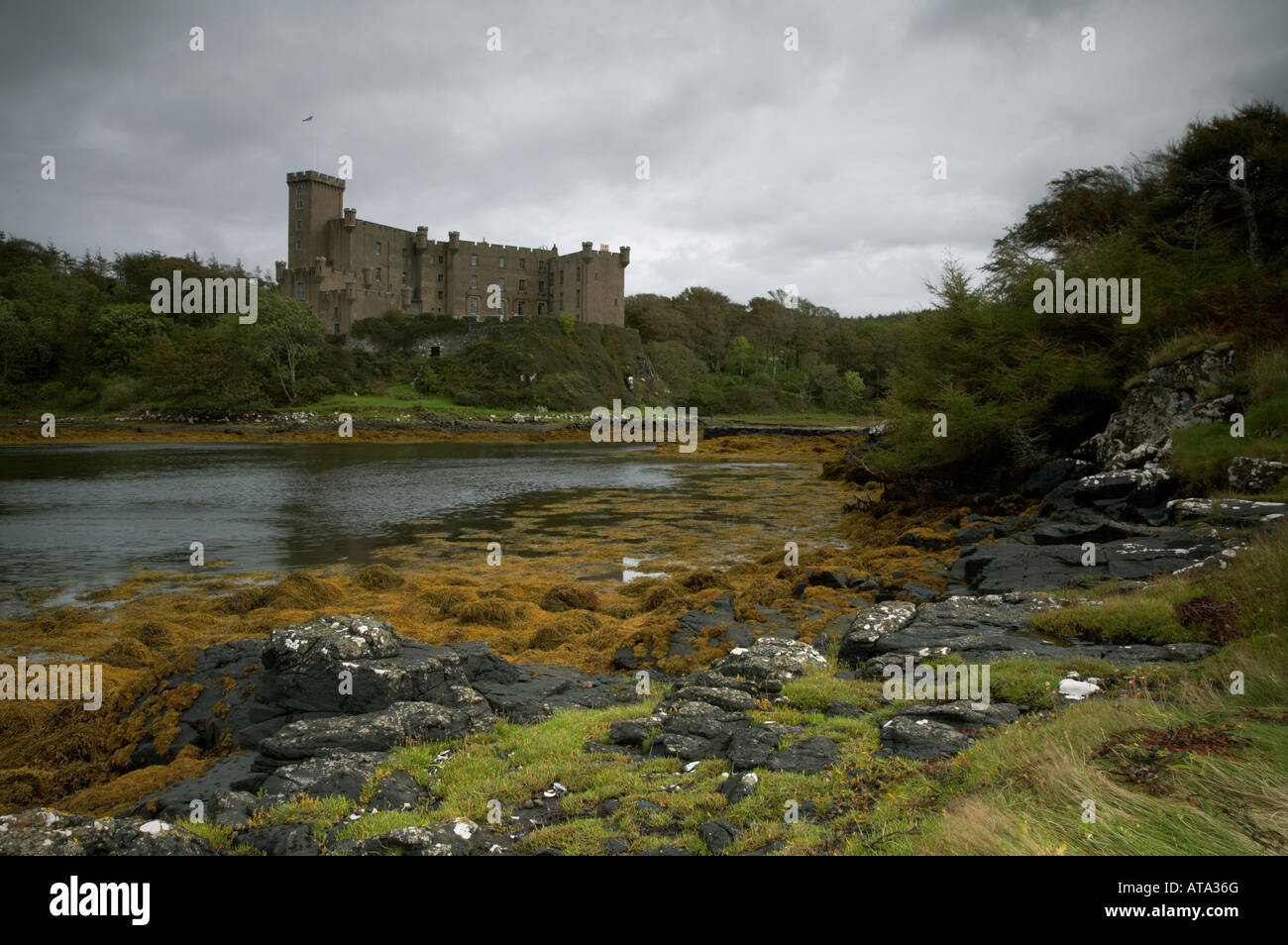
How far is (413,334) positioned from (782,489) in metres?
81.5

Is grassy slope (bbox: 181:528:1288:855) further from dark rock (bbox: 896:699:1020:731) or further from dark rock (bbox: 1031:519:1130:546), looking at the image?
dark rock (bbox: 1031:519:1130:546)

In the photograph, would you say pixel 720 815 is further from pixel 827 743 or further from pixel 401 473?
pixel 401 473

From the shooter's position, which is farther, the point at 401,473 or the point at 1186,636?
the point at 401,473

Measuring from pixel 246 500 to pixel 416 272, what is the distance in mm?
88716

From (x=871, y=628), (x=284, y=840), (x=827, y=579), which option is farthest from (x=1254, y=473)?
(x=284, y=840)

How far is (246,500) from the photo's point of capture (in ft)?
104

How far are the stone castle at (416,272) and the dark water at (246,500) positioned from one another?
46969 millimetres

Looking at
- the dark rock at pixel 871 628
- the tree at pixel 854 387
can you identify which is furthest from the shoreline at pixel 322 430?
the dark rock at pixel 871 628

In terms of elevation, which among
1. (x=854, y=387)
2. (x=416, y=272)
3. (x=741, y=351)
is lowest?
(x=854, y=387)

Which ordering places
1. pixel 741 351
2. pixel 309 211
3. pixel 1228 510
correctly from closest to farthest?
Answer: pixel 1228 510 → pixel 309 211 → pixel 741 351

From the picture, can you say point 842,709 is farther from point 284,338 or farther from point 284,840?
point 284,338

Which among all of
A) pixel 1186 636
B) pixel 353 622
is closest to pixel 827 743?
pixel 1186 636

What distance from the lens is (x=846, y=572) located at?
15.6 metres

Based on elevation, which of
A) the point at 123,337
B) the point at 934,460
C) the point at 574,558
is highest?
the point at 123,337
